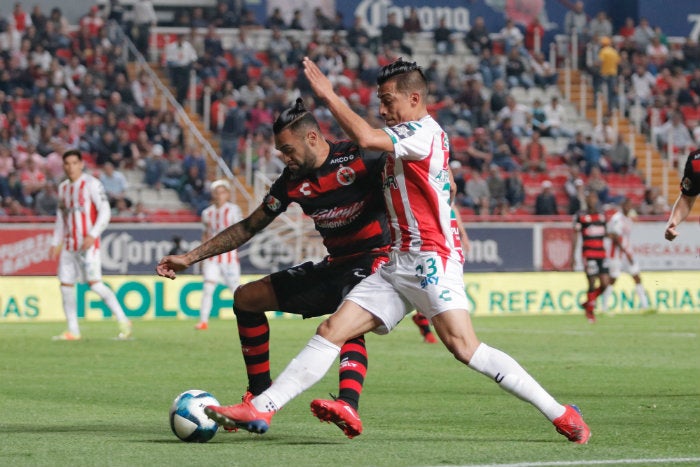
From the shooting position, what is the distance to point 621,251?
2622cm

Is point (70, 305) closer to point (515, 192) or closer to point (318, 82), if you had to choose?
point (318, 82)

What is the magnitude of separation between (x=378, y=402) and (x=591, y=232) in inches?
578

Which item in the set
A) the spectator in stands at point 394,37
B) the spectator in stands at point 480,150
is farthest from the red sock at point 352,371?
the spectator in stands at point 394,37

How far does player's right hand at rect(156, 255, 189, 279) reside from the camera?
318 inches

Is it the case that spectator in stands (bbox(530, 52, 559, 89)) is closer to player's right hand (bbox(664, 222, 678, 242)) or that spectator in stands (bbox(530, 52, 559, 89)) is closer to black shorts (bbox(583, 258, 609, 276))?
black shorts (bbox(583, 258, 609, 276))

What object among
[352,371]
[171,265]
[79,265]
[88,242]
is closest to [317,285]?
[352,371]

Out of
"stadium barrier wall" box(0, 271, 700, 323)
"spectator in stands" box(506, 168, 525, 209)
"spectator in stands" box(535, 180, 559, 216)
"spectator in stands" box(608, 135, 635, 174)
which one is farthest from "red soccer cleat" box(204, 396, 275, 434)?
"spectator in stands" box(608, 135, 635, 174)

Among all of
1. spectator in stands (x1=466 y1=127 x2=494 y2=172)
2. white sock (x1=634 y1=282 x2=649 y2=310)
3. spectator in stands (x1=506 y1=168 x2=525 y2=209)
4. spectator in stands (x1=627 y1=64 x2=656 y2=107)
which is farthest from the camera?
spectator in stands (x1=627 y1=64 x2=656 y2=107)

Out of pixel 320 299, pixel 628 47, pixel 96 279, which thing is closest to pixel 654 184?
pixel 628 47

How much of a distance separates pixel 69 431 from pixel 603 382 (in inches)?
220

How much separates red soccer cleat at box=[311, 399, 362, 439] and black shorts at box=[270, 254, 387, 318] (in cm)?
118

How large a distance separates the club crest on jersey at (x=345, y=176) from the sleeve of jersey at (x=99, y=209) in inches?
364

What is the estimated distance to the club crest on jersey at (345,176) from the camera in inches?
326

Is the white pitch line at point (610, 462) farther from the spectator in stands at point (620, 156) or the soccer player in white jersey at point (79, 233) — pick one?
the spectator in stands at point (620, 156)
